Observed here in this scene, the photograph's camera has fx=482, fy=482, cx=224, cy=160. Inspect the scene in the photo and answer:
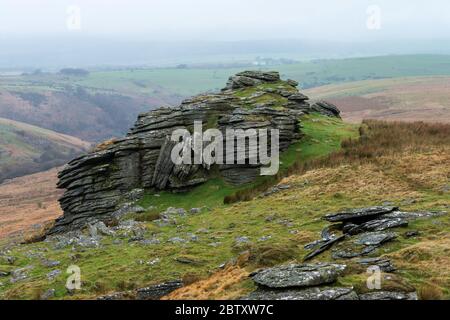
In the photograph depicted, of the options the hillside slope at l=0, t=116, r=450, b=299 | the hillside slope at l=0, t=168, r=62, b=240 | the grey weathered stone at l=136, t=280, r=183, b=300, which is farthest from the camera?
the hillside slope at l=0, t=168, r=62, b=240

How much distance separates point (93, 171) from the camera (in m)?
44.2

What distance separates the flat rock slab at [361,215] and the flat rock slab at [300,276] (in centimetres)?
725

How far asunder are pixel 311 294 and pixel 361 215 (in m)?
10.0

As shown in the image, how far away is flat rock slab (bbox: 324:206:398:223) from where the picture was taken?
81.0 feet

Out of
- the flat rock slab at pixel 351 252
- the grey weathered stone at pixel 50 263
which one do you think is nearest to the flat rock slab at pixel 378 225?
the flat rock slab at pixel 351 252

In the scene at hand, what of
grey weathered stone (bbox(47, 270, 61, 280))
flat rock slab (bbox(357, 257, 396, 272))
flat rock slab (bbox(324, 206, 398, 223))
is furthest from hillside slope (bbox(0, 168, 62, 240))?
flat rock slab (bbox(357, 257, 396, 272))

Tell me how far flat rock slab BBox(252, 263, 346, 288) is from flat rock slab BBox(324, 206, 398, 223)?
7248 mm

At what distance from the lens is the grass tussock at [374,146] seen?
39938 millimetres

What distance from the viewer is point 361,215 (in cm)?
2466

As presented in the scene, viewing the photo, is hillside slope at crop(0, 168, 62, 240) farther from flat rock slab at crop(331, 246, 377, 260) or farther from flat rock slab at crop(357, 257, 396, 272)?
flat rock slab at crop(357, 257, 396, 272)

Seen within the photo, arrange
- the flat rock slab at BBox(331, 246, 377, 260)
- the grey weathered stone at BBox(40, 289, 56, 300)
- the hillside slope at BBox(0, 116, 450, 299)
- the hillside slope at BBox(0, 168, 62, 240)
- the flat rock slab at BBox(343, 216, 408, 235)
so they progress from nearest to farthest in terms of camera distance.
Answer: the hillside slope at BBox(0, 116, 450, 299) < the flat rock slab at BBox(331, 246, 377, 260) < the grey weathered stone at BBox(40, 289, 56, 300) < the flat rock slab at BBox(343, 216, 408, 235) < the hillside slope at BBox(0, 168, 62, 240)

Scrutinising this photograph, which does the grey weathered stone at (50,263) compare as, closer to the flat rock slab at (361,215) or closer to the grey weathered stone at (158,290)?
the grey weathered stone at (158,290)

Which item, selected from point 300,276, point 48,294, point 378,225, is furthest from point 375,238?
point 48,294
